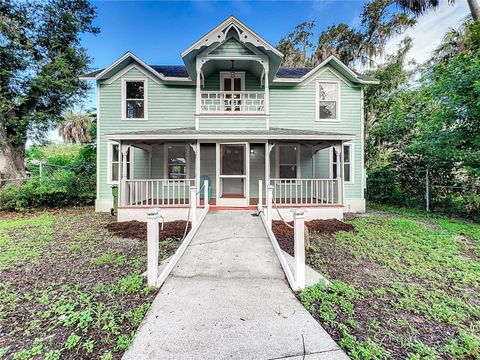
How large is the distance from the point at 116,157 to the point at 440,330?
11.1 metres

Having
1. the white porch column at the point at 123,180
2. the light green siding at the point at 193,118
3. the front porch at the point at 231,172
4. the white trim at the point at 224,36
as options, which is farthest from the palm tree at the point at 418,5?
the white porch column at the point at 123,180

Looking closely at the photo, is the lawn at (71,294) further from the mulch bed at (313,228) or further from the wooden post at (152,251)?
the mulch bed at (313,228)

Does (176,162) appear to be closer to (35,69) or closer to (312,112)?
(312,112)

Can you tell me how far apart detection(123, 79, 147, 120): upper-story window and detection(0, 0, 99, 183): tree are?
13.7 feet

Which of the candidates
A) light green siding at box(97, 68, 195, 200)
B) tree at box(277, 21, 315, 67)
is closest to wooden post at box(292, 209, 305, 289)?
light green siding at box(97, 68, 195, 200)

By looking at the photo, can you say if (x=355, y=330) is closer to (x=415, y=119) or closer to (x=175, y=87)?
(x=175, y=87)

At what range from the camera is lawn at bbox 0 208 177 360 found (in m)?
2.37

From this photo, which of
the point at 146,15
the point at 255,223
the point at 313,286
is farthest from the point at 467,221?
the point at 146,15

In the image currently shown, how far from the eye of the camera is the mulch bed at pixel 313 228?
5969 millimetres

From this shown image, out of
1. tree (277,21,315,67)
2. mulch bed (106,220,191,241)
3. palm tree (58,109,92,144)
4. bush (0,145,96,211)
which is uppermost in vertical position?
tree (277,21,315,67)

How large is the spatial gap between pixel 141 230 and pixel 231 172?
13.3ft

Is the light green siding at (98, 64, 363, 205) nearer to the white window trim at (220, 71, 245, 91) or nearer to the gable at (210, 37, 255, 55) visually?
the white window trim at (220, 71, 245, 91)

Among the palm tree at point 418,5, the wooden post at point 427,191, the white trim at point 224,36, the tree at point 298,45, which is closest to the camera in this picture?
the white trim at point 224,36

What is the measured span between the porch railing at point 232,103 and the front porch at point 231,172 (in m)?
1.36
